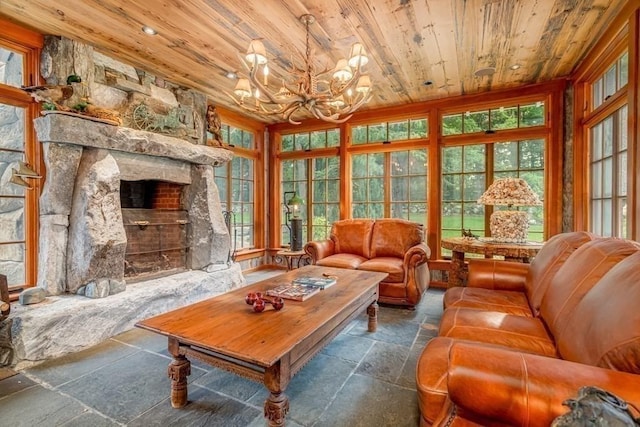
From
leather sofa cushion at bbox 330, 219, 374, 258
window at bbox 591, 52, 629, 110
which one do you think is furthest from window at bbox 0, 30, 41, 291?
window at bbox 591, 52, 629, 110

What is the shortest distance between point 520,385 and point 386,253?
307 centimetres

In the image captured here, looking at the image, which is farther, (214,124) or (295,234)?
(295,234)

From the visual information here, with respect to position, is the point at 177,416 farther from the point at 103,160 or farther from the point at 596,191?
the point at 596,191

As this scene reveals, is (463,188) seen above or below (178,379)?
above

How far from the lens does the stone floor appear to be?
5.32ft

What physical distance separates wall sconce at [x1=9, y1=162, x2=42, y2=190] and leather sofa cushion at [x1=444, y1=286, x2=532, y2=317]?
11.5ft

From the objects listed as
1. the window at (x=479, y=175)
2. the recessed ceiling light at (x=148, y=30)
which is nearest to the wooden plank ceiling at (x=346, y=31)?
the recessed ceiling light at (x=148, y=30)

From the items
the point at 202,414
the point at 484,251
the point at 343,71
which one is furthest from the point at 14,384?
the point at 484,251

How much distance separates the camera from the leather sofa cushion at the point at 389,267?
337cm

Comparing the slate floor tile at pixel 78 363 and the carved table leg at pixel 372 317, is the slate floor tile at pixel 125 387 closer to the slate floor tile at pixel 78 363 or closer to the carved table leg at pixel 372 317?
the slate floor tile at pixel 78 363

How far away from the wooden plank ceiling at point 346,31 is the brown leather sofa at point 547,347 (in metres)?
1.84

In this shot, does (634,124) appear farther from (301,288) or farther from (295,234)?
(295,234)

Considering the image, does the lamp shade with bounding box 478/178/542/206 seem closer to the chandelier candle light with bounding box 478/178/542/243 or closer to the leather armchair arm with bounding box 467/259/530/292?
the chandelier candle light with bounding box 478/178/542/243

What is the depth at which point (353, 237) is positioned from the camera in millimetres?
4219
